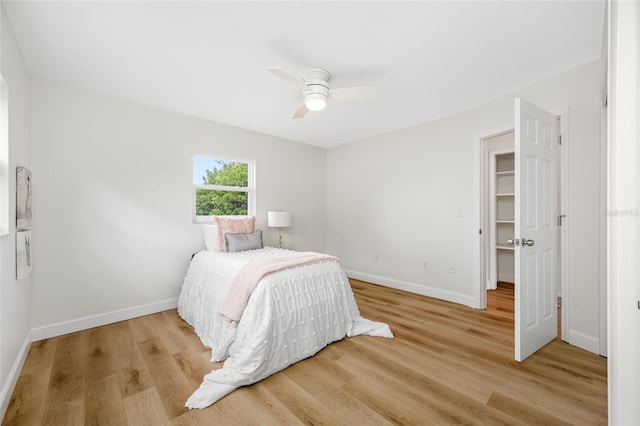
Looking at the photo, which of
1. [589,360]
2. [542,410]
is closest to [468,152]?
[589,360]

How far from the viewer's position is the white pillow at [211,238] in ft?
11.4

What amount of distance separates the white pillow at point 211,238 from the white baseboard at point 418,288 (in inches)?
96.2

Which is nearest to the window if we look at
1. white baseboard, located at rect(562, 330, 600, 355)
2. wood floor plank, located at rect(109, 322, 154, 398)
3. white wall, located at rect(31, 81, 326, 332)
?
white wall, located at rect(31, 81, 326, 332)

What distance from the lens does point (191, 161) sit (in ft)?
11.6

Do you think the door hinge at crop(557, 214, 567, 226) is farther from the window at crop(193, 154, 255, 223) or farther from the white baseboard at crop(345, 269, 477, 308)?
the window at crop(193, 154, 255, 223)

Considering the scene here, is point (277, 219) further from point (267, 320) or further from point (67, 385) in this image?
point (67, 385)

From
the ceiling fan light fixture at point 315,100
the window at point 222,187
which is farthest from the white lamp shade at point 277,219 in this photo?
the ceiling fan light fixture at point 315,100

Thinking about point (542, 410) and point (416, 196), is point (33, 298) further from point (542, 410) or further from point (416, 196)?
point (416, 196)

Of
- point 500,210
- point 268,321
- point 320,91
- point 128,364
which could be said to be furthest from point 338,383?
point 500,210

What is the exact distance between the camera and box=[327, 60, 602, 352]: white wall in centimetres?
234

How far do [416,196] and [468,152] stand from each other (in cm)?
89

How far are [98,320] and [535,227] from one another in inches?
169

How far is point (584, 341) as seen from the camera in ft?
7.55

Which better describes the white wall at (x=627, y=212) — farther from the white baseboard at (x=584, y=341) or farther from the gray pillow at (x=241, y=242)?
the gray pillow at (x=241, y=242)
